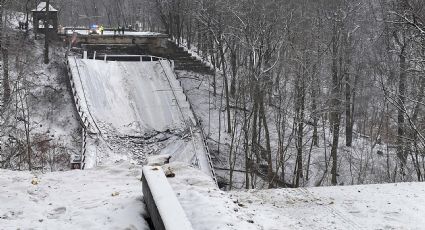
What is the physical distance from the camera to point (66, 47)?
36.2m

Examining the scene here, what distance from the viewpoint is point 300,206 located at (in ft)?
27.8

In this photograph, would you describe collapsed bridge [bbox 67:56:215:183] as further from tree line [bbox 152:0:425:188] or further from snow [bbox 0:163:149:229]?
snow [bbox 0:163:149:229]

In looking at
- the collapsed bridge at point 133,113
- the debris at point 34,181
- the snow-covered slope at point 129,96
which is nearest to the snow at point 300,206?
the debris at point 34,181

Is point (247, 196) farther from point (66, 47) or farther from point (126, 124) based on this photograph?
point (66, 47)

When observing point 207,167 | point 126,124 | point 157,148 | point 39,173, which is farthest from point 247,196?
point 126,124

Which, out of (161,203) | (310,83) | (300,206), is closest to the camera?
(161,203)

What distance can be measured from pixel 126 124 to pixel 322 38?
12.5 m

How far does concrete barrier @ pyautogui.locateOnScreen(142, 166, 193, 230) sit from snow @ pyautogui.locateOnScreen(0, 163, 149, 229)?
0.34 metres

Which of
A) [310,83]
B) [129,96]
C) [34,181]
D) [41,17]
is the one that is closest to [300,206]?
[34,181]

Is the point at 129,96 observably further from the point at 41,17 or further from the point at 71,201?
the point at 71,201

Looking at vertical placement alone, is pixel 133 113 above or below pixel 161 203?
below

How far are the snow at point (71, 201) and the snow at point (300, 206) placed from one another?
2.90 ft

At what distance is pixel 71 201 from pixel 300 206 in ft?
13.2

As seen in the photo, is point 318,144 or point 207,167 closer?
point 207,167
